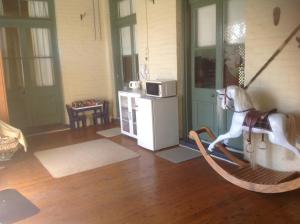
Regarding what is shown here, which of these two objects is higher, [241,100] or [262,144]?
[241,100]

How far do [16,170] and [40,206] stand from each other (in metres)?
1.35

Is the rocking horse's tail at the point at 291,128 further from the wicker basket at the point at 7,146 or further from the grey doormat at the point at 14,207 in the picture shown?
the wicker basket at the point at 7,146

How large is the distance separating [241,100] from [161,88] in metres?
1.54

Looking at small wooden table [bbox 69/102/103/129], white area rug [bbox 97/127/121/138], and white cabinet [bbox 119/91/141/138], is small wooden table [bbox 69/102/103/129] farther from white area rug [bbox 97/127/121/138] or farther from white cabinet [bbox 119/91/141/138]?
white cabinet [bbox 119/91/141/138]

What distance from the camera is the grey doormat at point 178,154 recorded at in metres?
4.11

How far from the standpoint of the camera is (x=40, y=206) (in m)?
2.91

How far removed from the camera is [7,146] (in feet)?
13.1

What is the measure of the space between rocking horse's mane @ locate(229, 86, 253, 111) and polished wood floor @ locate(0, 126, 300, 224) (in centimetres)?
91

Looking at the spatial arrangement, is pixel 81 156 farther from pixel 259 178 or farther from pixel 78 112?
pixel 259 178

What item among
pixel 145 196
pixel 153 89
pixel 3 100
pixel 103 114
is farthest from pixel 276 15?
pixel 103 114

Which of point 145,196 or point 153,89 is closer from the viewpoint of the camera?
point 145,196

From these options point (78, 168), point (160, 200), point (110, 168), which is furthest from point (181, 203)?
point (78, 168)

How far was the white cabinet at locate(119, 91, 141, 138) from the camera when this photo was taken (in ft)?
16.6

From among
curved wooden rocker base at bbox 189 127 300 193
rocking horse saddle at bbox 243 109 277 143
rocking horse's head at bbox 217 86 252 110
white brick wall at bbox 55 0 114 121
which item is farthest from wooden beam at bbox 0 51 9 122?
rocking horse saddle at bbox 243 109 277 143
